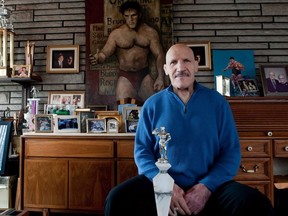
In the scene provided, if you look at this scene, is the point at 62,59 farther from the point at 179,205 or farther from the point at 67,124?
the point at 179,205

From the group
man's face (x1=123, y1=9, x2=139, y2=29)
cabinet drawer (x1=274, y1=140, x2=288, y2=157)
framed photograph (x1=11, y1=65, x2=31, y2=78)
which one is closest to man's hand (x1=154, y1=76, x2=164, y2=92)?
man's face (x1=123, y1=9, x2=139, y2=29)

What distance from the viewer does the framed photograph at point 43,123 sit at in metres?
2.41

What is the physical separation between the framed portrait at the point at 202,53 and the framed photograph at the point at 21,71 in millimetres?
1775

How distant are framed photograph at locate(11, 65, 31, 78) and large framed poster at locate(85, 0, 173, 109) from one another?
0.61m

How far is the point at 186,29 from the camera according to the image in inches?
110

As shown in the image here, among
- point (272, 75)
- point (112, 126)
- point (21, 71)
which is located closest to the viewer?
point (112, 126)

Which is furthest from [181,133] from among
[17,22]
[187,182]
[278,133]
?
[17,22]

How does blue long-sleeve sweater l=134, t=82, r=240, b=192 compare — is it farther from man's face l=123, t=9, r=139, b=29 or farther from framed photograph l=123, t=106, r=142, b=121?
man's face l=123, t=9, r=139, b=29

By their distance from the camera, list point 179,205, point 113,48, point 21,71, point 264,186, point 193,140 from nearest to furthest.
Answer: point 179,205 → point 193,140 → point 264,186 → point 21,71 → point 113,48

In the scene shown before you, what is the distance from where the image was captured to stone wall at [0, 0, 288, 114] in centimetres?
274

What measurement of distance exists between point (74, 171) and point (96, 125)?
46 cm

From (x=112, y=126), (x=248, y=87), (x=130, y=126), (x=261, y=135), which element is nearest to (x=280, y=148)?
(x=261, y=135)

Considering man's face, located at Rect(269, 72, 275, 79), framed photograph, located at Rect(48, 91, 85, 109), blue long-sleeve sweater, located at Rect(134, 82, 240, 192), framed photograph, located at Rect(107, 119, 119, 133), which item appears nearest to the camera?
blue long-sleeve sweater, located at Rect(134, 82, 240, 192)

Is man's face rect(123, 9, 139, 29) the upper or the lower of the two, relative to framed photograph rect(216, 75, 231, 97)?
upper
